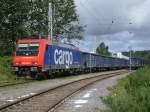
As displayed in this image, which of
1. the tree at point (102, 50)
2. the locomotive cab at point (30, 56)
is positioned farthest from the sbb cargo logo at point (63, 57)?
the tree at point (102, 50)

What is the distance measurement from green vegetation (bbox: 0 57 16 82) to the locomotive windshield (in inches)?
85.4

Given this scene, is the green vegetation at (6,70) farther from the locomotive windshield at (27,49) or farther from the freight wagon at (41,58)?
the locomotive windshield at (27,49)

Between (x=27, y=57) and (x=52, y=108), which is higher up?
(x=27, y=57)

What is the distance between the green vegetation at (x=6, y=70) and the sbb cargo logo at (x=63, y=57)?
401cm

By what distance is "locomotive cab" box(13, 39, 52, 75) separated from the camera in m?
34.4

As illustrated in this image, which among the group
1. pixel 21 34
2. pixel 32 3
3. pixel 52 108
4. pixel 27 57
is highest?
pixel 32 3

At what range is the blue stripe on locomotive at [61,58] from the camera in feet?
117

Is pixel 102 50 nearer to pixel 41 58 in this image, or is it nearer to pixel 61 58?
pixel 61 58

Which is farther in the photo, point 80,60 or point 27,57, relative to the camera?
point 80,60

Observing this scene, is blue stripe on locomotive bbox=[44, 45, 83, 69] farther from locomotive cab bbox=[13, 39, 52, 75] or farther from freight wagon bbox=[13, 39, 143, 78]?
locomotive cab bbox=[13, 39, 52, 75]

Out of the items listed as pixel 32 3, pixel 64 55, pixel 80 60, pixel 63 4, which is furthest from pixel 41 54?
pixel 63 4

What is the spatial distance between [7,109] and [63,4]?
5912 cm

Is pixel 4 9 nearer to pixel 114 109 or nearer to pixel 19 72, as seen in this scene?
pixel 19 72

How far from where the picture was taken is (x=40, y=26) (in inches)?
2499
